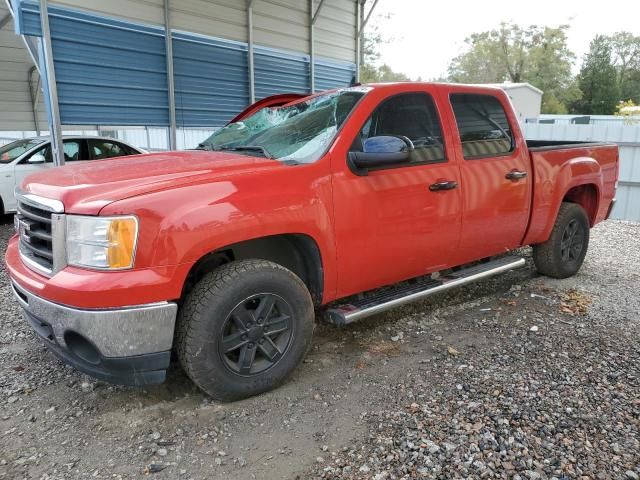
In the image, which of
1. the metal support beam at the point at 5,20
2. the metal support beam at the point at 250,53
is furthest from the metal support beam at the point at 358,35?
the metal support beam at the point at 5,20

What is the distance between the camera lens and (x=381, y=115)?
11.9ft

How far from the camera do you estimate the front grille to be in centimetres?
267

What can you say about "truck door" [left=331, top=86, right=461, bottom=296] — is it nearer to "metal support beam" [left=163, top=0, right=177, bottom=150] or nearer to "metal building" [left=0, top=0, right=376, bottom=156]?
"metal building" [left=0, top=0, right=376, bottom=156]

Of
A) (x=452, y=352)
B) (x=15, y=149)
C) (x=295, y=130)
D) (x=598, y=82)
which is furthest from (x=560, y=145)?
(x=598, y=82)

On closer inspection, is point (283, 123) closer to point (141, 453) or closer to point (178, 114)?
point (141, 453)

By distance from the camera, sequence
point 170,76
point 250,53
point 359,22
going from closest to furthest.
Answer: point 170,76 → point 250,53 → point 359,22

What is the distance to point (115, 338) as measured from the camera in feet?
8.40

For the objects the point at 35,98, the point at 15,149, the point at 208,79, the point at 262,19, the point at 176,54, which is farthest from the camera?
the point at 35,98

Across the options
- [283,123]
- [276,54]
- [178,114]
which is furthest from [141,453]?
[276,54]

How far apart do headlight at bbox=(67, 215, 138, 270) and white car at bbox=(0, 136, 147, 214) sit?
22.8ft

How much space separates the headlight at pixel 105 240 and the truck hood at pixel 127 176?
7 centimetres

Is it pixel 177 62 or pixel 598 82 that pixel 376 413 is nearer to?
pixel 177 62

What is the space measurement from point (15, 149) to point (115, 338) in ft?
28.1

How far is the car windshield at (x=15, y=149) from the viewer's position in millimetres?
9180
